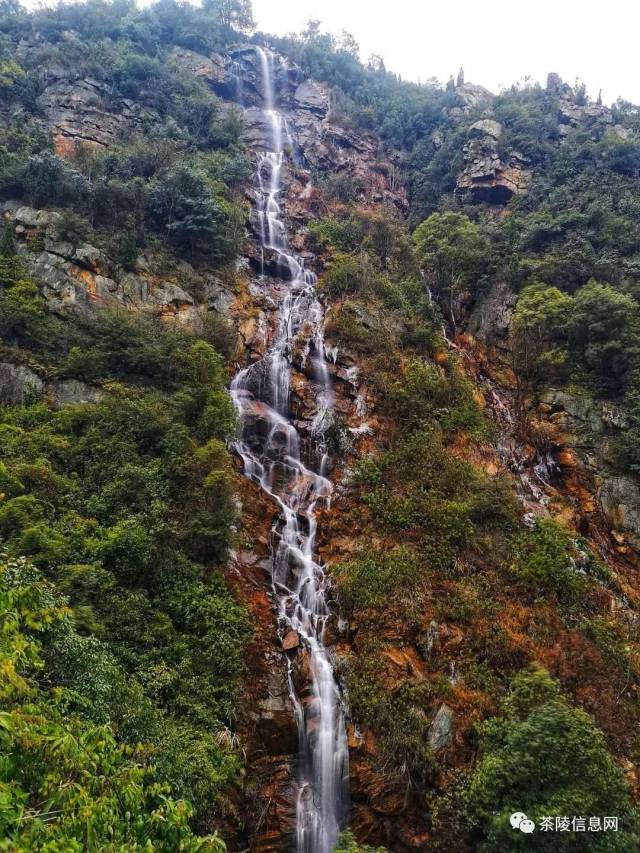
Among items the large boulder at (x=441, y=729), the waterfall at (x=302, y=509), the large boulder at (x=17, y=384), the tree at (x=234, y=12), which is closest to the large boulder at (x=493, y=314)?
the waterfall at (x=302, y=509)

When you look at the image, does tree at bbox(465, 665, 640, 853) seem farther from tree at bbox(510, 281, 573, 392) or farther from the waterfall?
tree at bbox(510, 281, 573, 392)

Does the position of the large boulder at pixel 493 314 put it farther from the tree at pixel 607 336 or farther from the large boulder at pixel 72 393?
the large boulder at pixel 72 393

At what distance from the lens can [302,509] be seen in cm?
1452

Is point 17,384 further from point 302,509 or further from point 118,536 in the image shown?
point 302,509

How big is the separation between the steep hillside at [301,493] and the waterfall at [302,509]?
0.25 feet

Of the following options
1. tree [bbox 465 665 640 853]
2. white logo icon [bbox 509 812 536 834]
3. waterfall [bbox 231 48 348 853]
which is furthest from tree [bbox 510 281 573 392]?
white logo icon [bbox 509 812 536 834]

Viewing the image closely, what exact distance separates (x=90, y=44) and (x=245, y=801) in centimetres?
4014

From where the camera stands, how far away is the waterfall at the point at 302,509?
31.4 ft

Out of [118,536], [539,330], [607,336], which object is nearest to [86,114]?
[539,330]

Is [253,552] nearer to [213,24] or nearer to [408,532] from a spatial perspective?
[408,532]

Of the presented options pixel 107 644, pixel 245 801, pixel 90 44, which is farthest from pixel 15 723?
pixel 90 44

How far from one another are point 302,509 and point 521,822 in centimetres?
850

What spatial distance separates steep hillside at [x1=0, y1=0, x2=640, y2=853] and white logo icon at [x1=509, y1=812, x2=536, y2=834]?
10 centimetres

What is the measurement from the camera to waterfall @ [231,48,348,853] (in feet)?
31.4
